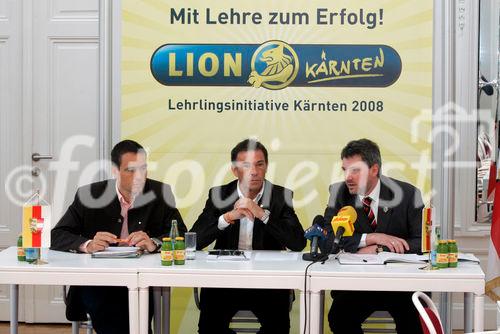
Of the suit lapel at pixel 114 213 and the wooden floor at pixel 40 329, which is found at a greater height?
the suit lapel at pixel 114 213

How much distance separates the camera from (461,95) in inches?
215

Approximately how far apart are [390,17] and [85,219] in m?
2.00

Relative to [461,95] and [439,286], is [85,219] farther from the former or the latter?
[461,95]

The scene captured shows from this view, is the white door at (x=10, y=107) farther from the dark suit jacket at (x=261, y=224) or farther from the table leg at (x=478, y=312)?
the table leg at (x=478, y=312)

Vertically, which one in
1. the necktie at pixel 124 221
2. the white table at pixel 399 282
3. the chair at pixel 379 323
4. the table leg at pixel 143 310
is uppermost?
the necktie at pixel 124 221

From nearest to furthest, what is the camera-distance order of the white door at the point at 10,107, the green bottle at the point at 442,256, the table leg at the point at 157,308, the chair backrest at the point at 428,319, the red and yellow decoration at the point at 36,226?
1. the chair backrest at the point at 428,319
2. the green bottle at the point at 442,256
3. the red and yellow decoration at the point at 36,226
4. the table leg at the point at 157,308
5. the white door at the point at 10,107

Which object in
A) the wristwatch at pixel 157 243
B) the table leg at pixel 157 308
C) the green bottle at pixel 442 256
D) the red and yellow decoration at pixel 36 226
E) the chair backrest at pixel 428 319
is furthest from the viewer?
the wristwatch at pixel 157 243

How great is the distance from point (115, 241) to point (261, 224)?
0.79 metres

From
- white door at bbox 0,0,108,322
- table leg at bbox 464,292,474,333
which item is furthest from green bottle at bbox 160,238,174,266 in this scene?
white door at bbox 0,0,108,322

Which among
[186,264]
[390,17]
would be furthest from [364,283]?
[390,17]

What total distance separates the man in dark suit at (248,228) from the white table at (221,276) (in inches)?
17.4

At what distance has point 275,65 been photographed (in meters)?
4.53

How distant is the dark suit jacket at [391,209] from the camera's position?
173 inches

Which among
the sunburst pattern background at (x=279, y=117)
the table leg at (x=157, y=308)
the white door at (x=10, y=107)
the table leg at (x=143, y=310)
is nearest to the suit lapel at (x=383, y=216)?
the sunburst pattern background at (x=279, y=117)
